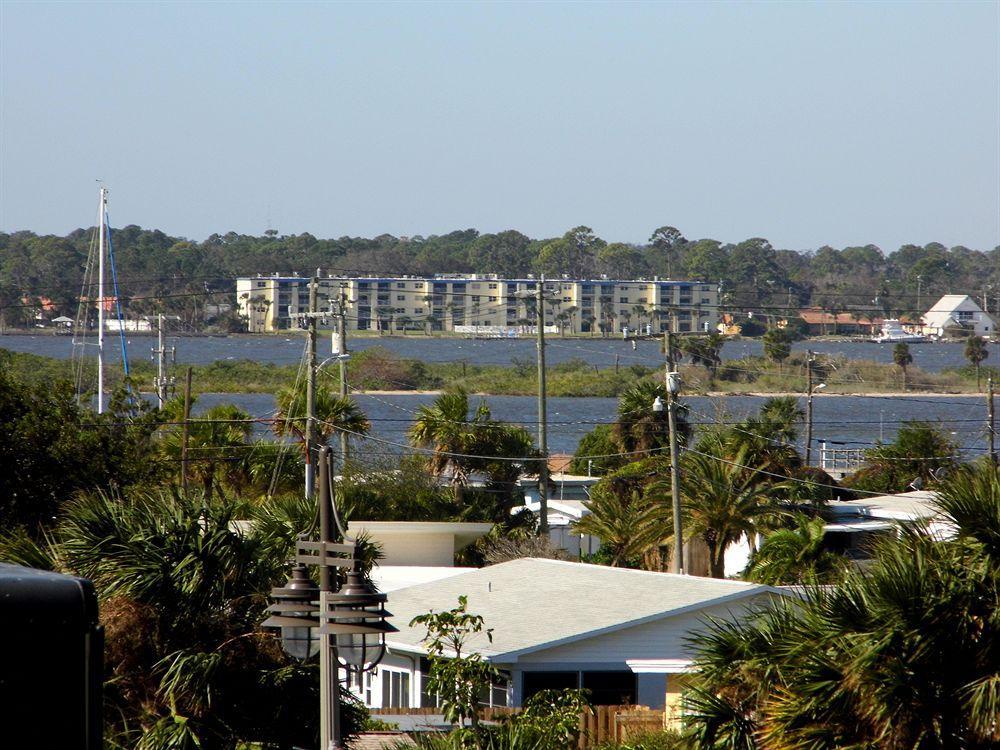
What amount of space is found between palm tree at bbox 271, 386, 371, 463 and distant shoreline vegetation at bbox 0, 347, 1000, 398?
254ft

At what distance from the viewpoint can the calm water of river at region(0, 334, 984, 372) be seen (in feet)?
505

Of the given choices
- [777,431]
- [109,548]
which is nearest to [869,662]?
[109,548]

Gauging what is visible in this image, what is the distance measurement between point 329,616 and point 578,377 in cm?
12549

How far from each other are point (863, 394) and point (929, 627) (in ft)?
431

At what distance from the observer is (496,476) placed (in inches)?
1900

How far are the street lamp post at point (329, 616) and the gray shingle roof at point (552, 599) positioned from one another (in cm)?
928

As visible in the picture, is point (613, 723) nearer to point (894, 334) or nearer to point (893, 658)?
point (893, 658)

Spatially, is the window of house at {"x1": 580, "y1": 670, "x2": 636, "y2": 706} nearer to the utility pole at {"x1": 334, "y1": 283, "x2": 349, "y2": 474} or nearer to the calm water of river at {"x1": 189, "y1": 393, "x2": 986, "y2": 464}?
the utility pole at {"x1": 334, "y1": 283, "x2": 349, "y2": 474}

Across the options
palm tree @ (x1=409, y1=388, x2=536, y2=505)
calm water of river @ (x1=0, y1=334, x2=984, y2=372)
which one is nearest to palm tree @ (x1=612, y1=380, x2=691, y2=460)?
palm tree @ (x1=409, y1=388, x2=536, y2=505)

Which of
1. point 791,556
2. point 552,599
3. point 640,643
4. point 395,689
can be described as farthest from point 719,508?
point 640,643

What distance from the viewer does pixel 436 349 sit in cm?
16938

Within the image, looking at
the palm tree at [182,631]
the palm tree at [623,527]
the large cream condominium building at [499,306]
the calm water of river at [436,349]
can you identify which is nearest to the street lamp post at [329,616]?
the palm tree at [182,631]

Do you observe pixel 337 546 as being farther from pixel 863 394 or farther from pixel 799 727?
pixel 863 394

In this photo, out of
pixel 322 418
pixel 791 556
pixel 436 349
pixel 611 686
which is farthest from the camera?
pixel 436 349
